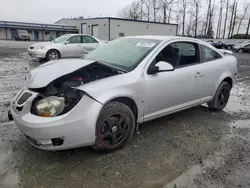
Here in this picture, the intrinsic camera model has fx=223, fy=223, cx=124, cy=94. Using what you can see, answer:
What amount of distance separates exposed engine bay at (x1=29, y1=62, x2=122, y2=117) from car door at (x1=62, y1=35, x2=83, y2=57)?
362 inches

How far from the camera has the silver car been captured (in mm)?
2578

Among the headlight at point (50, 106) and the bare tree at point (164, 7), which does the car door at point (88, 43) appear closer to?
the headlight at point (50, 106)

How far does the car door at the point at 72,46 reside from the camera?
11.8m

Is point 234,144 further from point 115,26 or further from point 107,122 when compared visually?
point 115,26

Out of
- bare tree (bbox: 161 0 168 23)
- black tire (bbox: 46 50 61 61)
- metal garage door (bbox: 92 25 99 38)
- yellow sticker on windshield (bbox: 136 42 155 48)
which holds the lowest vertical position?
black tire (bbox: 46 50 61 61)

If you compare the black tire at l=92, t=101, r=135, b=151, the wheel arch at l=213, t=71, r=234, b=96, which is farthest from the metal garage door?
the black tire at l=92, t=101, r=135, b=151

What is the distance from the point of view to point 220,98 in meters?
4.80

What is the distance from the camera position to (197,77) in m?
4.00

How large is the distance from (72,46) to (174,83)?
30.5 feet

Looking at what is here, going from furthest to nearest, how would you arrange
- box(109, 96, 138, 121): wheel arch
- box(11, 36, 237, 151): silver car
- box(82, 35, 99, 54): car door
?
box(82, 35, 99, 54): car door → box(109, 96, 138, 121): wheel arch → box(11, 36, 237, 151): silver car

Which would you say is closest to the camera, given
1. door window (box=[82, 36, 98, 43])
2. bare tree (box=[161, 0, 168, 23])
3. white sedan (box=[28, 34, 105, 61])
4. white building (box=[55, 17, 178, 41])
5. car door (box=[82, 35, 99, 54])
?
white sedan (box=[28, 34, 105, 61])

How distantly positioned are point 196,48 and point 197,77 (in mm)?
601

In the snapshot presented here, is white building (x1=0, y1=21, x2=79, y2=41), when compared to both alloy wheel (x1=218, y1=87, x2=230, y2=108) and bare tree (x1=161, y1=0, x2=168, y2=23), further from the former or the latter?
alloy wheel (x1=218, y1=87, x2=230, y2=108)

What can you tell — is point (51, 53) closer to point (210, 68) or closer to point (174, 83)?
point (210, 68)
